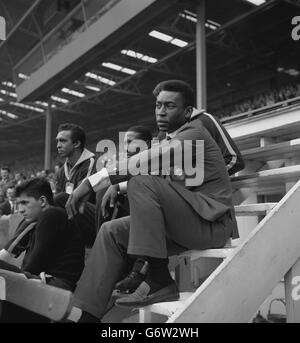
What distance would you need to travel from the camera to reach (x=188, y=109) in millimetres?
2109

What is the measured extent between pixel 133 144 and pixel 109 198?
0.58 metres

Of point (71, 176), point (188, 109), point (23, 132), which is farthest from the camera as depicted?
point (23, 132)

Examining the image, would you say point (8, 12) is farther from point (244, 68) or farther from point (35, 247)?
point (35, 247)

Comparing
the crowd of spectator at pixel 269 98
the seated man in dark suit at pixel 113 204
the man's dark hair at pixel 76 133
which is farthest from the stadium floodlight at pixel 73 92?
the seated man in dark suit at pixel 113 204

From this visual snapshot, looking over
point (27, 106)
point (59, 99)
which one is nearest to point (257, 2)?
point (59, 99)

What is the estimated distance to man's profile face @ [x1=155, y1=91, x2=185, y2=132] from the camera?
205 centimetres

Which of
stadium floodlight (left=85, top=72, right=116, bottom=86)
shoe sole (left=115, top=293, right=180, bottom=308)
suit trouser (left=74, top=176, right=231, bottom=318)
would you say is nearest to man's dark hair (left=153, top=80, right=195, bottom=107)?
suit trouser (left=74, top=176, right=231, bottom=318)

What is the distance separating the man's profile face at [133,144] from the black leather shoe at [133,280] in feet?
3.26

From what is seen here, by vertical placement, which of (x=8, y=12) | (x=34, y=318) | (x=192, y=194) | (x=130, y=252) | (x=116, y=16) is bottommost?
(x=34, y=318)

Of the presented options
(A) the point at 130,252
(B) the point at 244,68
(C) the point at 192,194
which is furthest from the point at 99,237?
(B) the point at 244,68

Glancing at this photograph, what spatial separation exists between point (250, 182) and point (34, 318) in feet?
4.38

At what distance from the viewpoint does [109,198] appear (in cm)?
232

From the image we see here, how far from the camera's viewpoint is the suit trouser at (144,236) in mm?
1723

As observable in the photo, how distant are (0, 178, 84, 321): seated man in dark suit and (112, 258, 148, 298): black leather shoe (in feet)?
1.48
